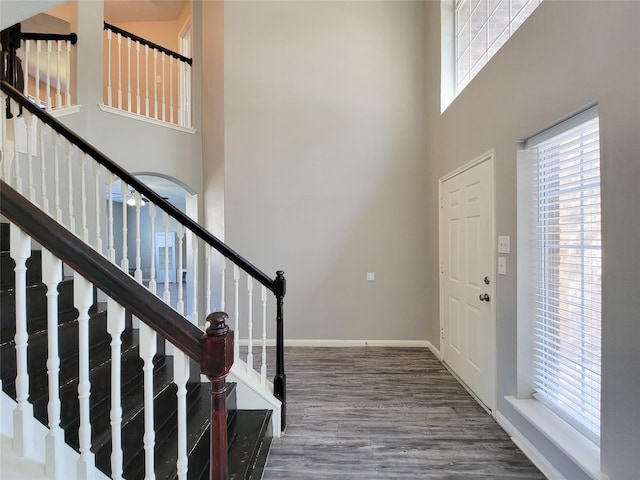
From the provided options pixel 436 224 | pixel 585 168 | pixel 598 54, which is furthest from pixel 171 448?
pixel 436 224

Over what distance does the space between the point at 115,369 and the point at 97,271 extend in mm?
314

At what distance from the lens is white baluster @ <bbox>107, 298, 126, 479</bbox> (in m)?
0.90

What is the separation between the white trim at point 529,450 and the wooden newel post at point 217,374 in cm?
184

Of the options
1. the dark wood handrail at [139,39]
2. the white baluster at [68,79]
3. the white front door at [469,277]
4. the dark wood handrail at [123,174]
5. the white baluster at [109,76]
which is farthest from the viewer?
the dark wood handrail at [139,39]

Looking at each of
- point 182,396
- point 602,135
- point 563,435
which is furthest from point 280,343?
point 602,135

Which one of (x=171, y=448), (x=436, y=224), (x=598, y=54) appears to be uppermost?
(x=598, y=54)

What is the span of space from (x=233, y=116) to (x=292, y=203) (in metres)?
1.30

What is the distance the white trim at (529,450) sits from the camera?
1.65 m

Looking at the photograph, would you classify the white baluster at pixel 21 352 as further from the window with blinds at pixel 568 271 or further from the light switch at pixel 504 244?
the light switch at pixel 504 244

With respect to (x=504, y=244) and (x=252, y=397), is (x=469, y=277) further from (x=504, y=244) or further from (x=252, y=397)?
(x=252, y=397)

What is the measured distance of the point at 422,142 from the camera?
3633 millimetres

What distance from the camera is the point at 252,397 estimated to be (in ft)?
6.45

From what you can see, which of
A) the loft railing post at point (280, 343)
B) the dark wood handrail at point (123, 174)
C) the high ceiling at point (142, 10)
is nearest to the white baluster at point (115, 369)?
the dark wood handrail at point (123, 174)

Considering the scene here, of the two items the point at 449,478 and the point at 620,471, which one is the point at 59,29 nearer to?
the point at 449,478
